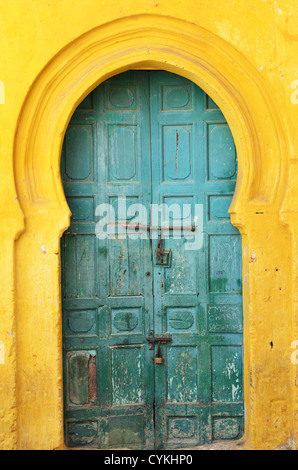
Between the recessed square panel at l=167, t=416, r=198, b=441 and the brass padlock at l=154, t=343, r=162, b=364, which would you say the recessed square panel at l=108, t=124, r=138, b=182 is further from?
the recessed square panel at l=167, t=416, r=198, b=441

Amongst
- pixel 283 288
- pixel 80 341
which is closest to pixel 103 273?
pixel 80 341

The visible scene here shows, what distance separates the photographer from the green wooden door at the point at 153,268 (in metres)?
4.40

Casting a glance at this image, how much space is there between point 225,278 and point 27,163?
2.06 metres

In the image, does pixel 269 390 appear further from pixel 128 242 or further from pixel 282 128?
pixel 282 128

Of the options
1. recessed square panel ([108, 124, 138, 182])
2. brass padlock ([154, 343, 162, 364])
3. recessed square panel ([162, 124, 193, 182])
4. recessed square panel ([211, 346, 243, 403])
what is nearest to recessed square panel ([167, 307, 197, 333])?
brass padlock ([154, 343, 162, 364])

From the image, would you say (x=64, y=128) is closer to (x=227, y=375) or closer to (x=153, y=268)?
(x=153, y=268)

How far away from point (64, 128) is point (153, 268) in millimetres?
1494

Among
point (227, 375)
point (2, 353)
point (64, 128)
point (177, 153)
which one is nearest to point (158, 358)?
point (227, 375)

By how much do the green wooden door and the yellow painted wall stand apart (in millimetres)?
276

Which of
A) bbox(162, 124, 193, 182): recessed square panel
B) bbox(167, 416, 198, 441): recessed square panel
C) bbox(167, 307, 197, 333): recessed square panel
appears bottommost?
bbox(167, 416, 198, 441): recessed square panel

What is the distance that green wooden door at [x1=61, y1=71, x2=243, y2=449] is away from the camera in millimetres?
4402

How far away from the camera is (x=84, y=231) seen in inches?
173

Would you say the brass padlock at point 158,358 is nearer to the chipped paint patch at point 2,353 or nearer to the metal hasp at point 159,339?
the metal hasp at point 159,339

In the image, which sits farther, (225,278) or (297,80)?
(225,278)
